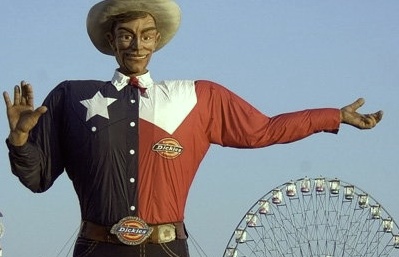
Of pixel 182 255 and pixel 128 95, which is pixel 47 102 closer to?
pixel 128 95

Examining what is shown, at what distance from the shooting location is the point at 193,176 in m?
6.21

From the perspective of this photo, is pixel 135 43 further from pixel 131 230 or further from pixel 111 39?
pixel 131 230

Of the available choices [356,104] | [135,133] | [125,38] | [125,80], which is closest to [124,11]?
[125,38]

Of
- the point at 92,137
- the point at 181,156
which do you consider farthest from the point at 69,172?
the point at 181,156

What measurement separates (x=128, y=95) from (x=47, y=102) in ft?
1.63

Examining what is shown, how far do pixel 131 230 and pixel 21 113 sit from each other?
0.90 m

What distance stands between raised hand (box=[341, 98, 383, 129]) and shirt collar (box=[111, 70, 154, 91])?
46.6 inches

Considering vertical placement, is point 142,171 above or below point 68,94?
below

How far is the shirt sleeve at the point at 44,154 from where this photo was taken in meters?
5.84

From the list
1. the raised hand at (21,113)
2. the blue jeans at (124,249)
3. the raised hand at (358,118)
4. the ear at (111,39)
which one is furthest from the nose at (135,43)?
the raised hand at (358,118)

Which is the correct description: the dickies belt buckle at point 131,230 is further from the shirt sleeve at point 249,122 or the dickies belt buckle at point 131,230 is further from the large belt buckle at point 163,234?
the shirt sleeve at point 249,122

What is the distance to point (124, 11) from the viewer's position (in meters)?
6.18

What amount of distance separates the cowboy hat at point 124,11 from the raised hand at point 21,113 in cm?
85

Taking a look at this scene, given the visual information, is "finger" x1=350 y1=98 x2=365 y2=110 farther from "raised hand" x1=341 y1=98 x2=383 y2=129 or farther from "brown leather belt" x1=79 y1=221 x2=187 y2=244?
"brown leather belt" x1=79 y1=221 x2=187 y2=244
